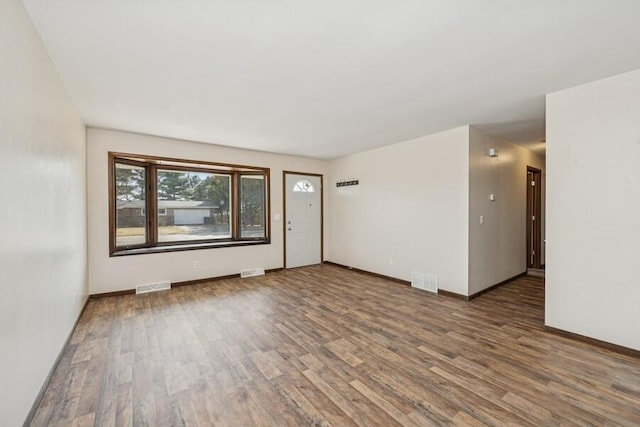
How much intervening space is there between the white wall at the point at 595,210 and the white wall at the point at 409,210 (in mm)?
1107

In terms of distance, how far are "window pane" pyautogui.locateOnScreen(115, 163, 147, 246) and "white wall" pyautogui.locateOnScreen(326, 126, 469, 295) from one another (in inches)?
154

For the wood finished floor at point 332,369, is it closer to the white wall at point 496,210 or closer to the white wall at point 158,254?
the white wall at point 158,254

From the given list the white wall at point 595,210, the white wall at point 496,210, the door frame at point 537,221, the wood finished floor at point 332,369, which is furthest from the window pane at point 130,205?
the door frame at point 537,221

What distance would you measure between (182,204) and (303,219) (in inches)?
99.5

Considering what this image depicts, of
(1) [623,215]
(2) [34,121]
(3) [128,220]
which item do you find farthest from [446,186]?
(3) [128,220]

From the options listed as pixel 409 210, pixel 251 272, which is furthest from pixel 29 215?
pixel 409 210

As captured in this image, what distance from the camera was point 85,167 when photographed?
12.4ft

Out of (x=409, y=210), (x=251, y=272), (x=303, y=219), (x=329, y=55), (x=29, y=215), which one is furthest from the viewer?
(x=303, y=219)

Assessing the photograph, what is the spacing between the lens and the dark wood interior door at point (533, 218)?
5.39 metres

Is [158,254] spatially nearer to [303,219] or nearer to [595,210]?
[303,219]

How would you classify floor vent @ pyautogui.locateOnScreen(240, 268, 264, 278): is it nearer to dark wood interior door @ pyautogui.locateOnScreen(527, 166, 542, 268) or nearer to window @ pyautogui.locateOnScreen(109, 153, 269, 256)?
window @ pyautogui.locateOnScreen(109, 153, 269, 256)

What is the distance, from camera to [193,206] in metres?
5.06

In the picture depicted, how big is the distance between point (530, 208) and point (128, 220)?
299 inches

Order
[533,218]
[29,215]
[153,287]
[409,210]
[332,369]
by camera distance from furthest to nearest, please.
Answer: [533,218] < [409,210] < [153,287] < [332,369] < [29,215]
